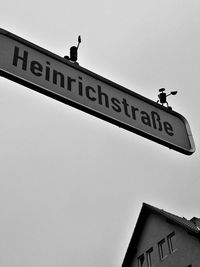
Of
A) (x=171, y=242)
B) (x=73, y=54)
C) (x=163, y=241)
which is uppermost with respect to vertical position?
(x=163, y=241)

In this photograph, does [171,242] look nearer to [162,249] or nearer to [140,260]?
[162,249]

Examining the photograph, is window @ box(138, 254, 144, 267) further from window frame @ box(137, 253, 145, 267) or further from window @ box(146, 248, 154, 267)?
window @ box(146, 248, 154, 267)

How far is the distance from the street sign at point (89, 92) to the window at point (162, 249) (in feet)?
73.1

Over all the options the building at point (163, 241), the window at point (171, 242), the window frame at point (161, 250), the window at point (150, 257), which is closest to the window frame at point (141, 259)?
the building at point (163, 241)

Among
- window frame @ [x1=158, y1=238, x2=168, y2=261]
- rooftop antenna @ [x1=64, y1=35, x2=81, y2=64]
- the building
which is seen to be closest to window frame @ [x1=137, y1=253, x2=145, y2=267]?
the building

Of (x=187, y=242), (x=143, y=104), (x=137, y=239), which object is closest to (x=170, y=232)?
(x=187, y=242)

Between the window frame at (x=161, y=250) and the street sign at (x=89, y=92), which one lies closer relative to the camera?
the street sign at (x=89, y=92)

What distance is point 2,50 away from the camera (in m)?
2.64

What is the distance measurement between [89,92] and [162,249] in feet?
77.0

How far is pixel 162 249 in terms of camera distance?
80.2 feet

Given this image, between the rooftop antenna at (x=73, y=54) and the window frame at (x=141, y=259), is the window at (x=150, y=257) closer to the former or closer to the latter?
the window frame at (x=141, y=259)

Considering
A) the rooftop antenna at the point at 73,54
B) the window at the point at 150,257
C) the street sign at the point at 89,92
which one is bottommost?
the street sign at the point at 89,92

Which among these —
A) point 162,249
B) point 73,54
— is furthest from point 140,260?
point 73,54

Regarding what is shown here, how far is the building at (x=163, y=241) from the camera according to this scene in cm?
2177
